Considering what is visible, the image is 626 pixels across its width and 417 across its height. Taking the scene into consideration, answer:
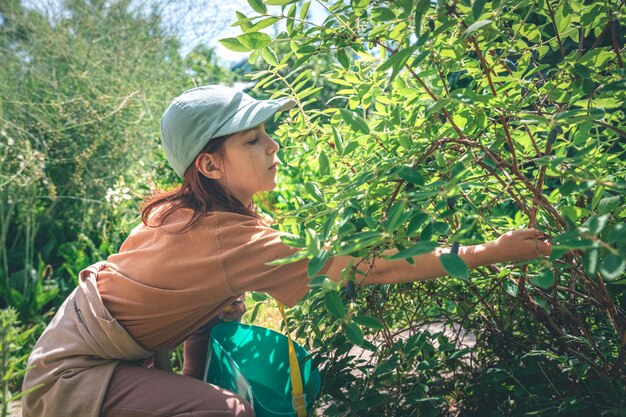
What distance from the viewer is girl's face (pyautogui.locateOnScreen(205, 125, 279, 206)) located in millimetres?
2096

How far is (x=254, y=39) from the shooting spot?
1.60 metres

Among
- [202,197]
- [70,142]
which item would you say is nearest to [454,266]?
[202,197]

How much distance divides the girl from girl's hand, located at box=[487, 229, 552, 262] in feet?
1.73

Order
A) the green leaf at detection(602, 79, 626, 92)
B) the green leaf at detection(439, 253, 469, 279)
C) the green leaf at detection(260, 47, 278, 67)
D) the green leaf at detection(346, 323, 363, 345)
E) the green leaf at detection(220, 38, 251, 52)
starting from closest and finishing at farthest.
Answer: the green leaf at detection(439, 253, 469, 279), the green leaf at detection(602, 79, 626, 92), the green leaf at detection(346, 323, 363, 345), the green leaf at detection(220, 38, 251, 52), the green leaf at detection(260, 47, 278, 67)

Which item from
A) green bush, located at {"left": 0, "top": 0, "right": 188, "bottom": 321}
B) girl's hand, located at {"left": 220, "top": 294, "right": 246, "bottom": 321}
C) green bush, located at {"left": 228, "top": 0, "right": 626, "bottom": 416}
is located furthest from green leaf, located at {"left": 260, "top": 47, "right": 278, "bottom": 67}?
green bush, located at {"left": 0, "top": 0, "right": 188, "bottom": 321}

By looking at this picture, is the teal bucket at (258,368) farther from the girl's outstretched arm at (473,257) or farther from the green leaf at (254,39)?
the green leaf at (254,39)

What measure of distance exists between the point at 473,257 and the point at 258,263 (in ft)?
1.94

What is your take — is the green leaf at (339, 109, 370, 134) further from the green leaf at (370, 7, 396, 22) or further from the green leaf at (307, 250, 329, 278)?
the green leaf at (307, 250, 329, 278)

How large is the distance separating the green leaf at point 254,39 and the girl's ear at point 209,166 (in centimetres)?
58

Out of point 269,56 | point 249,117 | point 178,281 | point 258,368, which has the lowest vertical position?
point 258,368

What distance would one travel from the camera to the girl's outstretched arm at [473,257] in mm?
1543

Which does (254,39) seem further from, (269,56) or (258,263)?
(258,263)

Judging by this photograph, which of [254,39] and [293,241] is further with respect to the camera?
[254,39]

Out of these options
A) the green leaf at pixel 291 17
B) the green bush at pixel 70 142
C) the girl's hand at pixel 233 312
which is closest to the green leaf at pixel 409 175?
the green leaf at pixel 291 17
